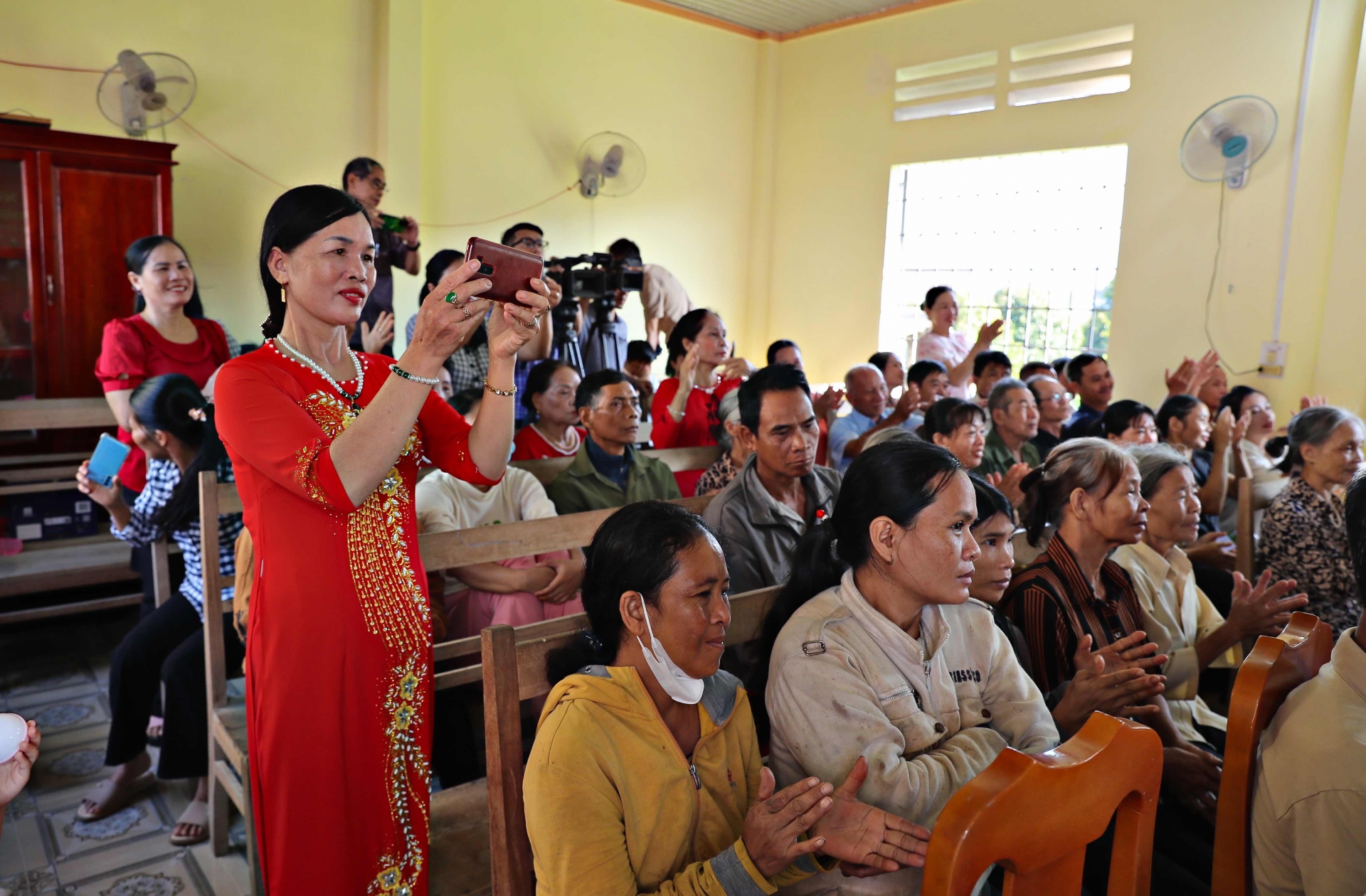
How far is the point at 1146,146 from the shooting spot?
19.2 ft

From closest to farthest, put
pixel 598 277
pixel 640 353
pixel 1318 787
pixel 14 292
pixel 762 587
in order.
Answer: pixel 1318 787, pixel 762 587, pixel 14 292, pixel 598 277, pixel 640 353

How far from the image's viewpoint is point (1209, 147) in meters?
5.35

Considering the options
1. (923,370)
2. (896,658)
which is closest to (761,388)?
(896,658)

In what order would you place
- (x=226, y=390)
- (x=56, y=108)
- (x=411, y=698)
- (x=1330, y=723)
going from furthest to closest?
(x=56, y=108) → (x=411, y=698) → (x=226, y=390) → (x=1330, y=723)

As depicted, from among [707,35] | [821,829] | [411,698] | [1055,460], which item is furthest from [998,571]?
[707,35]

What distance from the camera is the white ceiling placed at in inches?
278

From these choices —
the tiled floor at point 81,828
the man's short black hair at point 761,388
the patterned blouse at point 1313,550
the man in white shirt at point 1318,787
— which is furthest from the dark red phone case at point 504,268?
the patterned blouse at point 1313,550

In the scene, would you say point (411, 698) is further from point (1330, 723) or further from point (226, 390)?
point (1330, 723)

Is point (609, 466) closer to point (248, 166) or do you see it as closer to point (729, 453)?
point (729, 453)

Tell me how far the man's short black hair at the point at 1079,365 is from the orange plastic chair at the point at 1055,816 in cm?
404

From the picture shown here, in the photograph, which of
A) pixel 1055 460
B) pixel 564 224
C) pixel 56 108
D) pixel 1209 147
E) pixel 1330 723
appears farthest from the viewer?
pixel 564 224

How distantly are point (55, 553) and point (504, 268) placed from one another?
3085mm

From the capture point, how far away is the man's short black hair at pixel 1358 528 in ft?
4.13

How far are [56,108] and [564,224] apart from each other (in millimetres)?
3111
